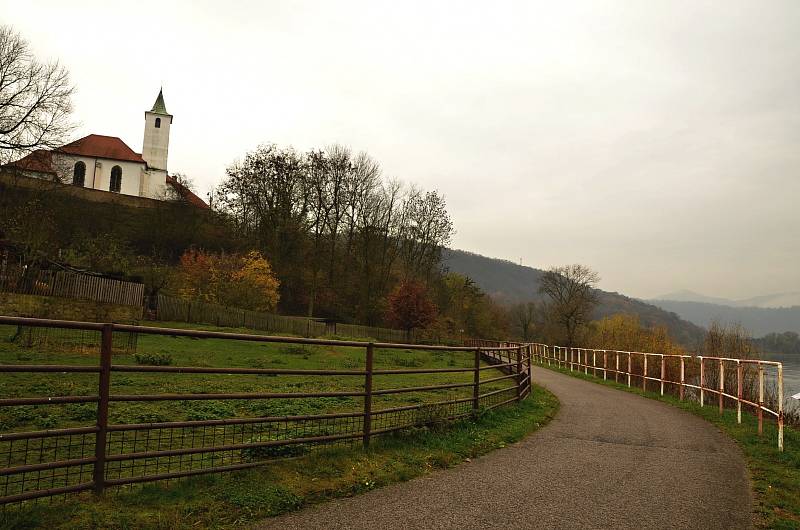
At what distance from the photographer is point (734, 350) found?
2728 centimetres

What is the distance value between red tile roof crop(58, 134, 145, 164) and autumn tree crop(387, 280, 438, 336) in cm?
4179

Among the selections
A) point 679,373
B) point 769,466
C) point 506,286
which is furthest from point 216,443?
point 506,286

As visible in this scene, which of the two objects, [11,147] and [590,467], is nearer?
[590,467]

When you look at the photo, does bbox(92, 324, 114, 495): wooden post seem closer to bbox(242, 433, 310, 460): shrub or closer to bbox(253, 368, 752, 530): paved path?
bbox(253, 368, 752, 530): paved path

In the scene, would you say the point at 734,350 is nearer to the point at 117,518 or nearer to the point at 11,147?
the point at 117,518

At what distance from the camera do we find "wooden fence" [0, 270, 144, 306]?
21.0 m

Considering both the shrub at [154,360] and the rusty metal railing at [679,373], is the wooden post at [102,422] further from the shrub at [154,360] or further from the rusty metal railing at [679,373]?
the rusty metal railing at [679,373]

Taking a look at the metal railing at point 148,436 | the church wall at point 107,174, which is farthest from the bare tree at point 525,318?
the metal railing at point 148,436

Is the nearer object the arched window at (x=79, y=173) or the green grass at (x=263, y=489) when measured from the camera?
the green grass at (x=263, y=489)

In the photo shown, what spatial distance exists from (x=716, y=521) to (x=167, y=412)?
8021 mm

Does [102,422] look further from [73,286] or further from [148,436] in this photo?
[73,286]

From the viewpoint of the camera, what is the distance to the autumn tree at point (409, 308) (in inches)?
1823

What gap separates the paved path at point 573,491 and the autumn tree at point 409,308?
3732cm

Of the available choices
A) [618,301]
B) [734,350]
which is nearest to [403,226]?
[734,350]
